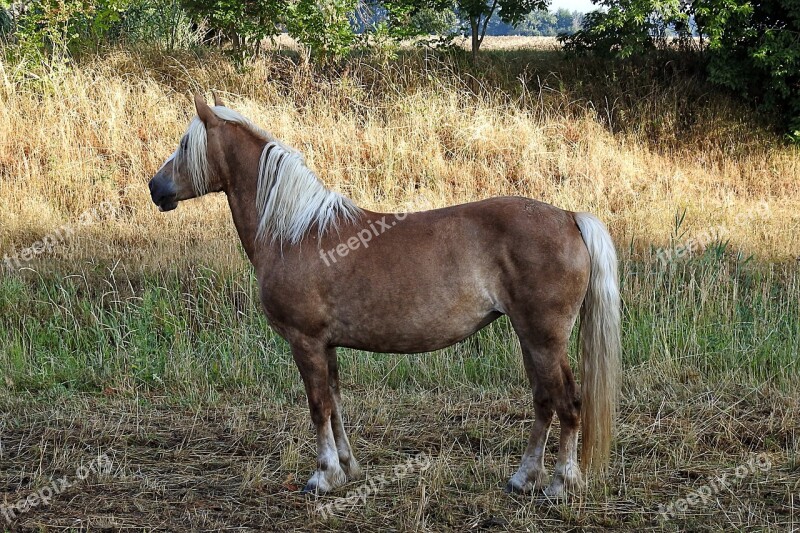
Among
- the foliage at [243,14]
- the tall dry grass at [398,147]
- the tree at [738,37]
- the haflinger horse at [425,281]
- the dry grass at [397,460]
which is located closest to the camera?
the dry grass at [397,460]

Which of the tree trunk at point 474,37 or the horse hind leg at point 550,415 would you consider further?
the tree trunk at point 474,37

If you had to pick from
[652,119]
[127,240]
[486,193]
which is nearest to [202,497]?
[127,240]

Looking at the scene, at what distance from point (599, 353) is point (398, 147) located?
7.22 metres

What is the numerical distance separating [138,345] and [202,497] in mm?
2689

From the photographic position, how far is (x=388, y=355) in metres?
6.09

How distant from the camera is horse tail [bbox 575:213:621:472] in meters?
3.89

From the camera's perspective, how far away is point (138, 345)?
20.9ft

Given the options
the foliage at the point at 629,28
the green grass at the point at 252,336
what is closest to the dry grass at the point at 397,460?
the green grass at the point at 252,336

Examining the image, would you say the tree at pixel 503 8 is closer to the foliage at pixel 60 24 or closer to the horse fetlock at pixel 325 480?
the foliage at pixel 60 24

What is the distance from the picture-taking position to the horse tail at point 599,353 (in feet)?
12.8

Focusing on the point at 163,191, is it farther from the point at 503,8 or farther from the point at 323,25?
the point at 503,8

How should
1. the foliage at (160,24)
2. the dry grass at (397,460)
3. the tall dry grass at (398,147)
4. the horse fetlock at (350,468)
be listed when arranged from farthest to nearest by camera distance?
the foliage at (160,24), the tall dry grass at (398,147), the horse fetlock at (350,468), the dry grass at (397,460)

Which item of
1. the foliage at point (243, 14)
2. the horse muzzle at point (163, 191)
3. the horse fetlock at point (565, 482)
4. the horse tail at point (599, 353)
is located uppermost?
the foliage at point (243, 14)

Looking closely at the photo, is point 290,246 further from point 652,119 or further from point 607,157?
point 652,119
